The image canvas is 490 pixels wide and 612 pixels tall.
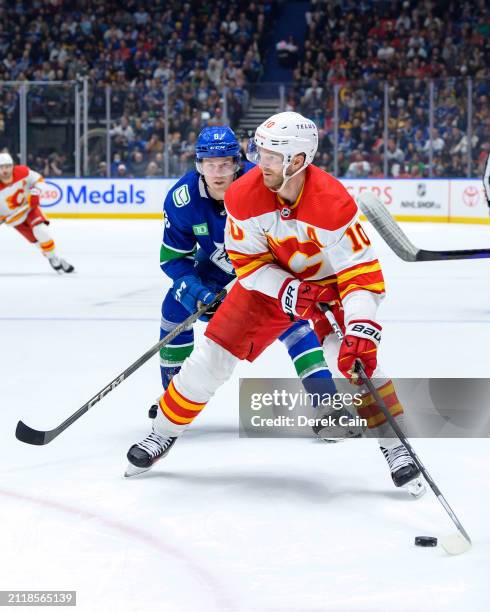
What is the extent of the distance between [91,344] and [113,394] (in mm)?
1151

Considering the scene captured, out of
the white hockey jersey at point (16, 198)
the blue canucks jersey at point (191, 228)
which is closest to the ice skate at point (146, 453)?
the blue canucks jersey at point (191, 228)

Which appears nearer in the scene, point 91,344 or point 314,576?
point 314,576

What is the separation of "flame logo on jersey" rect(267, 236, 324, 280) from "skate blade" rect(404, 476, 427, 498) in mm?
603

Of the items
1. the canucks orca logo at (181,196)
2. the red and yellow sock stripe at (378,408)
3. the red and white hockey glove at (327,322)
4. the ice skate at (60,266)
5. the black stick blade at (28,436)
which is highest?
the canucks orca logo at (181,196)

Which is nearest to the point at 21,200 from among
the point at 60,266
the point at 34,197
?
the point at 34,197

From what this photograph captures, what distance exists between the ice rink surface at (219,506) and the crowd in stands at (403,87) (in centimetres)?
845

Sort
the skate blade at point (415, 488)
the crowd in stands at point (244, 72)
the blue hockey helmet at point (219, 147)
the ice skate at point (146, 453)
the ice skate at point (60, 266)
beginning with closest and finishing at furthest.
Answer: the skate blade at point (415, 488) → the ice skate at point (146, 453) → the blue hockey helmet at point (219, 147) → the ice skate at point (60, 266) → the crowd in stands at point (244, 72)

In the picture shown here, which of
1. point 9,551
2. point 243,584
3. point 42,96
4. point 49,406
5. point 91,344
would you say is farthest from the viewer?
point 42,96

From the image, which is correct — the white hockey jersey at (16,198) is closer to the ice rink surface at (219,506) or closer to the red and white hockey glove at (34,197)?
the red and white hockey glove at (34,197)

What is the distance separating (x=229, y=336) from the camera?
9.84ft

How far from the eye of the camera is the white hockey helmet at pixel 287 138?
2.82 meters

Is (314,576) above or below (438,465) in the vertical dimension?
above

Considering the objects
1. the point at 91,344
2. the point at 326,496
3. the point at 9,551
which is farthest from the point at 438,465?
the point at 91,344

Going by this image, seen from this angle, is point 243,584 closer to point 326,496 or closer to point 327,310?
point 326,496
